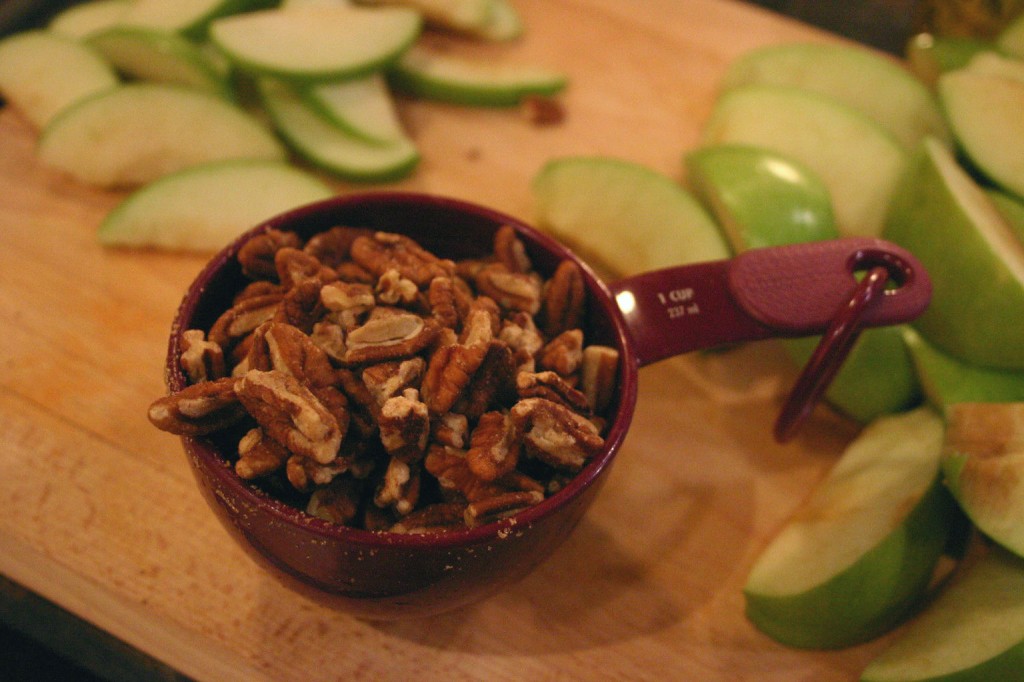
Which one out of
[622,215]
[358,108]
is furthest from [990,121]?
[358,108]

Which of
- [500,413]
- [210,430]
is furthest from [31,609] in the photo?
[500,413]

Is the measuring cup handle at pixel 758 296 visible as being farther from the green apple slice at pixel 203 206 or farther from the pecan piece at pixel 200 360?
the green apple slice at pixel 203 206

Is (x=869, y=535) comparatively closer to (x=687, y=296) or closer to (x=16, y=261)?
(x=687, y=296)

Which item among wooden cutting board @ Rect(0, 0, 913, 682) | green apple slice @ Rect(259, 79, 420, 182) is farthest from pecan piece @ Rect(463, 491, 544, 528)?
green apple slice @ Rect(259, 79, 420, 182)

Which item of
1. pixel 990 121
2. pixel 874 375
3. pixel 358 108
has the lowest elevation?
pixel 874 375

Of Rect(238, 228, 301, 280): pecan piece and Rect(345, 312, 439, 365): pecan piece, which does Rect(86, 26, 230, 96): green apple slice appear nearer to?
Rect(238, 228, 301, 280): pecan piece

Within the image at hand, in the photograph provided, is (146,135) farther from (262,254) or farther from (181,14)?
(262,254)
